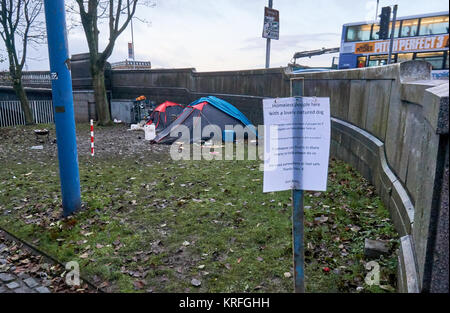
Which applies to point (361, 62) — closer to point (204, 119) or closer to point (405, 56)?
point (405, 56)

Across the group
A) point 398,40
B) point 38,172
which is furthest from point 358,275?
point 398,40

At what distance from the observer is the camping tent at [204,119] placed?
13.2 m

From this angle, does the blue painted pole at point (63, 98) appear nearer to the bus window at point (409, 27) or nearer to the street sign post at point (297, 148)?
the street sign post at point (297, 148)

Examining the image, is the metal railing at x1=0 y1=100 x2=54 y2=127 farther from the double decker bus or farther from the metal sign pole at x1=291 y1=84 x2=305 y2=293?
the metal sign pole at x1=291 y1=84 x2=305 y2=293

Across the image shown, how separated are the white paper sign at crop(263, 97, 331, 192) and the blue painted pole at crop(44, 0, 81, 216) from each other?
401cm

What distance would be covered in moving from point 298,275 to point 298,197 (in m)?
0.68

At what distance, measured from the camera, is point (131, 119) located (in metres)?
21.7

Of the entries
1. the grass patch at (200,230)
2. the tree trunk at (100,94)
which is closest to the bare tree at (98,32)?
the tree trunk at (100,94)

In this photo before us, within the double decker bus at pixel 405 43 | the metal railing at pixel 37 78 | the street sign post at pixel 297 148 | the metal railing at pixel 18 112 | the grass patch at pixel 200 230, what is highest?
the double decker bus at pixel 405 43

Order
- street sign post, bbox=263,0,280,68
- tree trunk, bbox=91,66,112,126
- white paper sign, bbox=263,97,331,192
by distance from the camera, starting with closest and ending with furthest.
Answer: white paper sign, bbox=263,97,331,192
street sign post, bbox=263,0,280,68
tree trunk, bbox=91,66,112,126

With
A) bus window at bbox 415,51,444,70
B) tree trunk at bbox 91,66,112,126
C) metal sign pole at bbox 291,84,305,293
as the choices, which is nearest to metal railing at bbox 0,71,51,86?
tree trunk at bbox 91,66,112,126

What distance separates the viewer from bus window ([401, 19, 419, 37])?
17717mm

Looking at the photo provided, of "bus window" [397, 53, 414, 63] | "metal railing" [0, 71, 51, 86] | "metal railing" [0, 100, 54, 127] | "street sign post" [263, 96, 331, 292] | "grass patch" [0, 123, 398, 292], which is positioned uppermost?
"bus window" [397, 53, 414, 63]

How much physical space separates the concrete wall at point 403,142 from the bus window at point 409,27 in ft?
32.1
